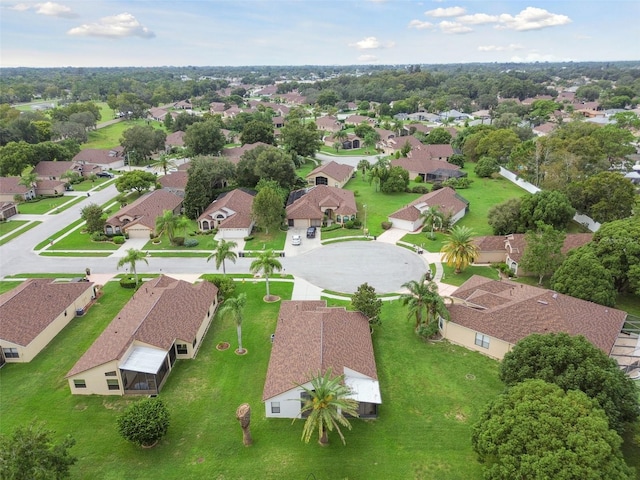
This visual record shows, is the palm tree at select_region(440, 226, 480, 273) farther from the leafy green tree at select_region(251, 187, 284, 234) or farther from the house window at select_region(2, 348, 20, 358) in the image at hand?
the house window at select_region(2, 348, 20, 358)

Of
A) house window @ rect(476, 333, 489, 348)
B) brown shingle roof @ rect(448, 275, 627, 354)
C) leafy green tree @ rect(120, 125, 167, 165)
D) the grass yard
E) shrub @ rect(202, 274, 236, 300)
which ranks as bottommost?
the grass yard

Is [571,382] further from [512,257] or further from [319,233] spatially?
[319,233]

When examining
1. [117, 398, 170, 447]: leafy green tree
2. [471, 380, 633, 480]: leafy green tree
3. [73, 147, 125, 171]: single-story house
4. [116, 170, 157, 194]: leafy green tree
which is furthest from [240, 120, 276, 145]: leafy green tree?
[471, 380, 633, 480]: leafy green tree

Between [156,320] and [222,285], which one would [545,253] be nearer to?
[222,285]

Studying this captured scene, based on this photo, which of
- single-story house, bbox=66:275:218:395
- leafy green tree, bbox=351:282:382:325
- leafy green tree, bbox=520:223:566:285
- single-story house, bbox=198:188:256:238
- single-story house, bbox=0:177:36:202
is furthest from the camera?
single-story house, bbox=0:177:36:202

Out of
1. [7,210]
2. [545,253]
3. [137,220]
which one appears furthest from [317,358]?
[7,210]

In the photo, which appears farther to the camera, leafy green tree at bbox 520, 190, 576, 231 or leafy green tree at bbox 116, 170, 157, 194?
leafy green tree at bbox 116, 170, 157, 194

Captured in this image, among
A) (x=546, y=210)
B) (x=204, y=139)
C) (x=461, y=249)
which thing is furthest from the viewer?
(x=204, y=139)

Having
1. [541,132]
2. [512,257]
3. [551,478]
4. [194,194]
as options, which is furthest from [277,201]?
[541,132]
